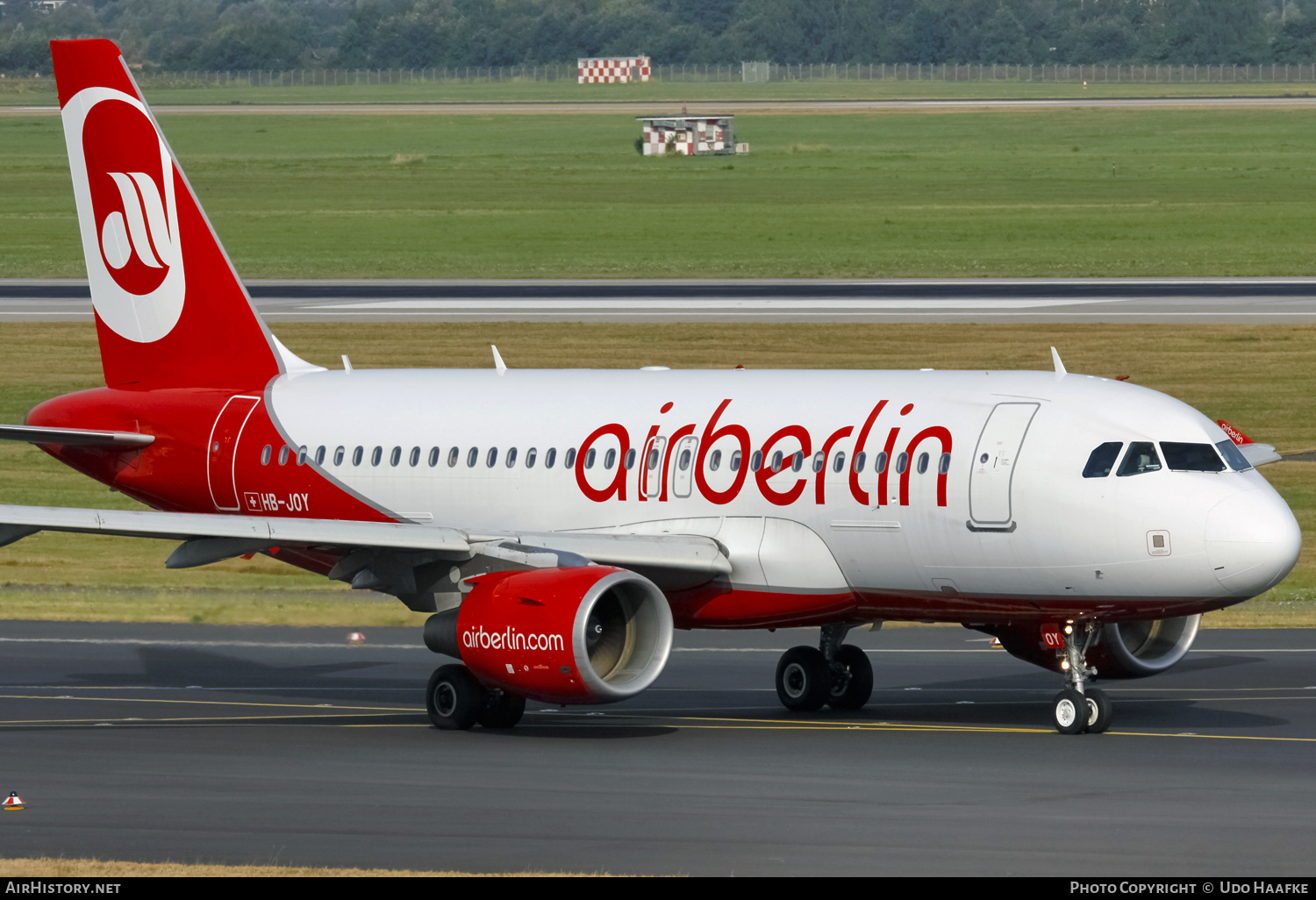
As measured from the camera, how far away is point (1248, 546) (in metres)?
27.4

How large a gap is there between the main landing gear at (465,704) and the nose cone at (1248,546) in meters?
9.78

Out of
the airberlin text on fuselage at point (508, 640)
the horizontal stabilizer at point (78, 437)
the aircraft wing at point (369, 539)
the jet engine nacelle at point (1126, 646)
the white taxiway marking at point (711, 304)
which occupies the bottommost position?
the jet engine nacelle at point (1126, 646)

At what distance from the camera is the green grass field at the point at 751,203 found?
10219 centimetres

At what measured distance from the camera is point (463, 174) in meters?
156

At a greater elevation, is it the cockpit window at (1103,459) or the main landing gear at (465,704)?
the cockpit window at (1103,459)

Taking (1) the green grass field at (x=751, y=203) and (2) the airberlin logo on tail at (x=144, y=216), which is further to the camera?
(1) the green grass field at (x=751, y=203)

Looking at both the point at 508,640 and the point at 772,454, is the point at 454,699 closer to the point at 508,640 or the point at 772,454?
the point at 508,640

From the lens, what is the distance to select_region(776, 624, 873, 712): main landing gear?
3275 centimetres

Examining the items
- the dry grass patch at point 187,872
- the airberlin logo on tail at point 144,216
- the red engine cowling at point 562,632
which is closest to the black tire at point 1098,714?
the red engine cowling at point 562,632

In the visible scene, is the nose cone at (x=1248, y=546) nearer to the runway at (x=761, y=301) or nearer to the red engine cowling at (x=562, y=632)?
the red engine cowling at (x=562, y=632)

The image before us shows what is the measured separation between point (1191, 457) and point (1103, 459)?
1.12 m

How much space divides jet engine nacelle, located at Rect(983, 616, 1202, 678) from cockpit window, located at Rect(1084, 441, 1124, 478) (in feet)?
10.8

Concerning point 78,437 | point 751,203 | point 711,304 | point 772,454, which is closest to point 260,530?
point 772,454


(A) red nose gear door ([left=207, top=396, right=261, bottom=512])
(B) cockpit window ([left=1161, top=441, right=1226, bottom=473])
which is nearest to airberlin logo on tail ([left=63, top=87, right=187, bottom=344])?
(A) red nose gear door ([left=207, top=396, right=261, bottom=512])
